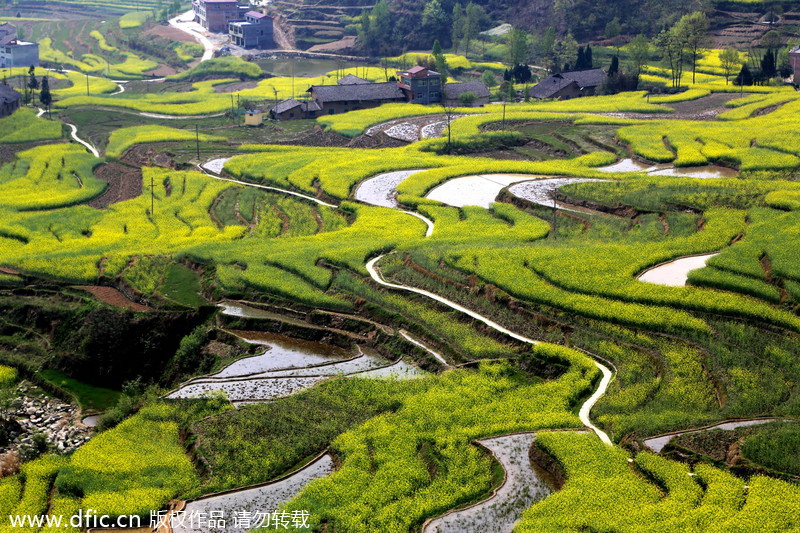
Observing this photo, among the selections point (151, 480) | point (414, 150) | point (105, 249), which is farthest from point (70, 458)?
point (414, 150)

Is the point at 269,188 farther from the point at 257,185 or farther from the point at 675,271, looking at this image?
the point at 675,271

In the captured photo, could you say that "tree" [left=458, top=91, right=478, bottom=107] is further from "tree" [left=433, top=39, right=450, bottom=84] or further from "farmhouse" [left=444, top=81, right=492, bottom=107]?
"tree" [left=433, top=39, right=450, bottom=84]

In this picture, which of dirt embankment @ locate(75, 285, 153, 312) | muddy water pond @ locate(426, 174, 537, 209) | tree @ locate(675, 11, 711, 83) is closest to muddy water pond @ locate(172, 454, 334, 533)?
dirt embankment @ locate(75, 285, 153, 312)

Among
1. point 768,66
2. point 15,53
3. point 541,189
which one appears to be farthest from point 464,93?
point 15,53

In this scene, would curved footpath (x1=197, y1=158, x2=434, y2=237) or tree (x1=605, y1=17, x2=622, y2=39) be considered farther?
tree (x1=605, y1=17, x2=622, y2=39)

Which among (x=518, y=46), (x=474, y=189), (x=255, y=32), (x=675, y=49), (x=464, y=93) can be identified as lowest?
(x=474, y=189)

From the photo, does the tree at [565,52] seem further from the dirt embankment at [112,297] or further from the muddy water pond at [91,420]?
the muddy water pond at [91,420]

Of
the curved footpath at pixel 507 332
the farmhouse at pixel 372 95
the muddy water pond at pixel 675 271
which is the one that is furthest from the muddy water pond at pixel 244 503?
the farmhouse at pixel 372 95
